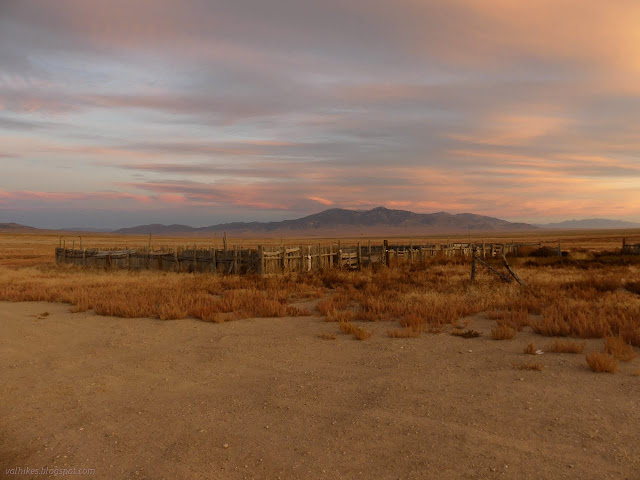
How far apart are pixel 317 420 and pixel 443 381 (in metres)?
2.44

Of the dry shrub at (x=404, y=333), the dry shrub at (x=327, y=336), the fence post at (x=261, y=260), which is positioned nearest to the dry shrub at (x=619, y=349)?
the dry shrub at (x=404, y=333)

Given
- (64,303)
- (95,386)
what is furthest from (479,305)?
(64,303)

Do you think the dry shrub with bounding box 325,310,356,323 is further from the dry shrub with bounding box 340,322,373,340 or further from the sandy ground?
the sandy ground

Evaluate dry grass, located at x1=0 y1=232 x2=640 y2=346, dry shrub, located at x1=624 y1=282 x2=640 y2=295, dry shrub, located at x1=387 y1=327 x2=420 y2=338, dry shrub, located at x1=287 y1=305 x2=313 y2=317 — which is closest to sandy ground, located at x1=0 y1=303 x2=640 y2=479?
dry shrub, located at x1=387 y1=327 x2=420 y2=338

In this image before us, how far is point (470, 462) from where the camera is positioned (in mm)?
4637

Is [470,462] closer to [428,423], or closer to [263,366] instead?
[428,423]

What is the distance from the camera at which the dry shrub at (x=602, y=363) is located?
734 cm

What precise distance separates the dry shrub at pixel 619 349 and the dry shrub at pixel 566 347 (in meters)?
0.42

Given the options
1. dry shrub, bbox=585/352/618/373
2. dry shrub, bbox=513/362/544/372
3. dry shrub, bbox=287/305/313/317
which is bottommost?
dry shrub, bbox=287/305/313/317

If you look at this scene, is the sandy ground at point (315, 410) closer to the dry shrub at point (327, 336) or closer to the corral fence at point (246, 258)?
the dry shrub at point (327, 336)

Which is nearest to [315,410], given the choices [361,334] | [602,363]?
[361,334]

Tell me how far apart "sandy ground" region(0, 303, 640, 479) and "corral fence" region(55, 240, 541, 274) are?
533 inches

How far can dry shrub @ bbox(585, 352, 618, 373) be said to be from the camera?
734cm

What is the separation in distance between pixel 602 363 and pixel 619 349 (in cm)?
110
